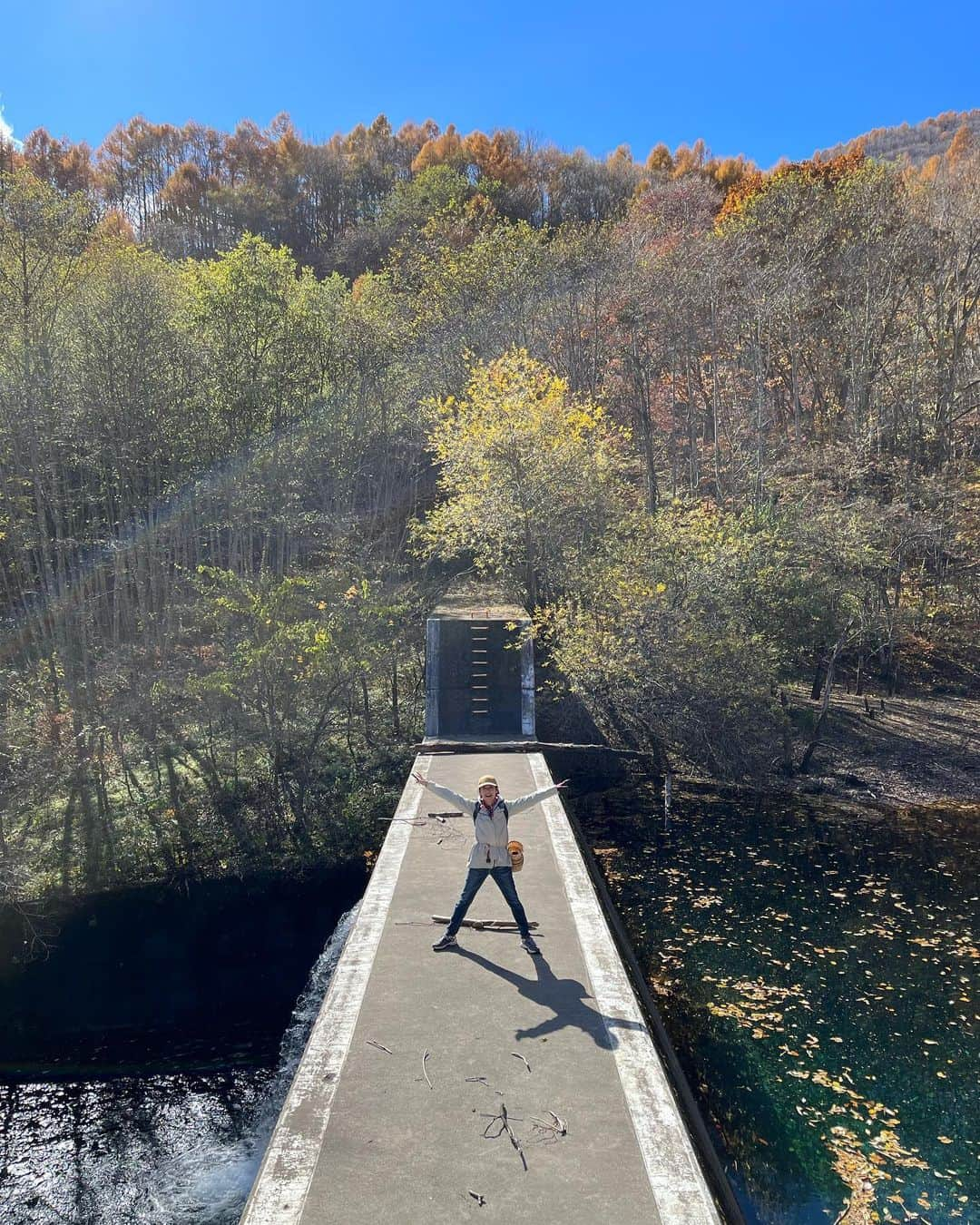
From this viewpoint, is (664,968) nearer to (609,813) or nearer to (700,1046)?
(700,1046)

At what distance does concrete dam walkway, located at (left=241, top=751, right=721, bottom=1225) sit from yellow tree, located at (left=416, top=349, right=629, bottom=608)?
1404 centimetres

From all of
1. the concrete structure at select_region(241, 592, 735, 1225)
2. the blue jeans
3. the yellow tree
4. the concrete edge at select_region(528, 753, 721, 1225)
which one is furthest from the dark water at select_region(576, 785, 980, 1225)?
the yellow tree

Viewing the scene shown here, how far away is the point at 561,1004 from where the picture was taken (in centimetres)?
858

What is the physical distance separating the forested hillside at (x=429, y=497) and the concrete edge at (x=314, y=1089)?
391 inches

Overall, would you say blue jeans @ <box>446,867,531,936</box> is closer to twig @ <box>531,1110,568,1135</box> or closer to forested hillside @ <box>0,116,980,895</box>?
twig @ <box>531,1110,568,1135</box>

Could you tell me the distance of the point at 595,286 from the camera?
105 feet

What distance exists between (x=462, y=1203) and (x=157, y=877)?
14899 millimetres

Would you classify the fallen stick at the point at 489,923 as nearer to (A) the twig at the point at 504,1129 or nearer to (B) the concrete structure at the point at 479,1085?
(B) the concrete structure at the point at 479,1085

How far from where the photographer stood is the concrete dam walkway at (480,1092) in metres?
6.03

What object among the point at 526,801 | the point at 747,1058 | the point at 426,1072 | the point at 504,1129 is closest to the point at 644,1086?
the point at 504,1129

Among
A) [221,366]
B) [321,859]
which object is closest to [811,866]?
[321,859]

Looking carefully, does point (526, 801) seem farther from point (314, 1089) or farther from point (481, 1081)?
point (314, 1089)

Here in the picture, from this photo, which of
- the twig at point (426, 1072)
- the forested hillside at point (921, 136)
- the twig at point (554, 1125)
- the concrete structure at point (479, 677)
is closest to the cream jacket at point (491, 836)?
the twig at point (426, 1072)

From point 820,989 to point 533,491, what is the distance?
1448cm
